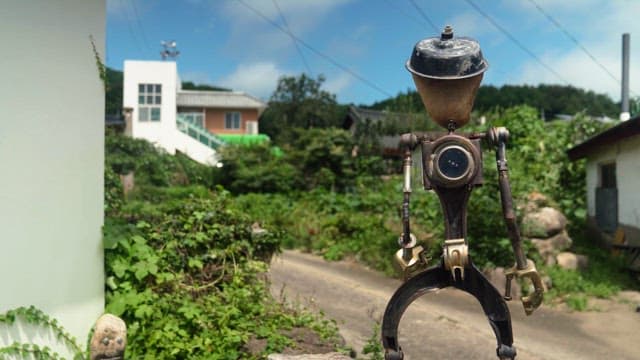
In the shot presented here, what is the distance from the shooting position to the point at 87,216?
13.6 feet

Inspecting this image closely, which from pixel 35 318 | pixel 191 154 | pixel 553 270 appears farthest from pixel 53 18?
pixel 191 154

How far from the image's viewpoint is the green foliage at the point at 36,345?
376 centimetres

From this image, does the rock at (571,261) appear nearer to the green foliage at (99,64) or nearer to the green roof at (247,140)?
the green foliage at (99,64)

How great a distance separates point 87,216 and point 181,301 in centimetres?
100

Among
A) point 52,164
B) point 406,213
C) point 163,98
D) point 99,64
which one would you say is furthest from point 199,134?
point 406,213

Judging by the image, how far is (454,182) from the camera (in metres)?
2.67

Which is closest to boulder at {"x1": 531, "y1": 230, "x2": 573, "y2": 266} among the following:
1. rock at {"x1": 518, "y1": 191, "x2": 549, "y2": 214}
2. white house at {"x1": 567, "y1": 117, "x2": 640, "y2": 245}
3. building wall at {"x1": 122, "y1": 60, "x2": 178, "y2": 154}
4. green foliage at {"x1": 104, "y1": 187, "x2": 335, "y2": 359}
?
rock at {"x1": 518, "y1": 191, "x2": 549, "y2": 214}

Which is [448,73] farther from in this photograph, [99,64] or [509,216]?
[99,64]

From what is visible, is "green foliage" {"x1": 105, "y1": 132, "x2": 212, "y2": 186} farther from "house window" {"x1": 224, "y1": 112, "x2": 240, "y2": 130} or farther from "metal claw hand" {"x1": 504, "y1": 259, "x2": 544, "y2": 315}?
"house window" {"x1": 224, "y1": 112, "x2": 240, "y2": 130}

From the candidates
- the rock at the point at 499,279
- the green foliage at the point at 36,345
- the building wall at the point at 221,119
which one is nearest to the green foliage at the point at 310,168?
the rock at the point at 499,279

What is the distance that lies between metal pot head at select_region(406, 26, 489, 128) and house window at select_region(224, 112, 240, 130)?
32020 millimetres

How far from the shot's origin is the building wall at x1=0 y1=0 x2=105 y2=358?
12.4ft

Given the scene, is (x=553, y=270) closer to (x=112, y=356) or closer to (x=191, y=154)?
(x=112, y=356)

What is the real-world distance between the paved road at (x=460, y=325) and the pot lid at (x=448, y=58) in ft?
10.8
